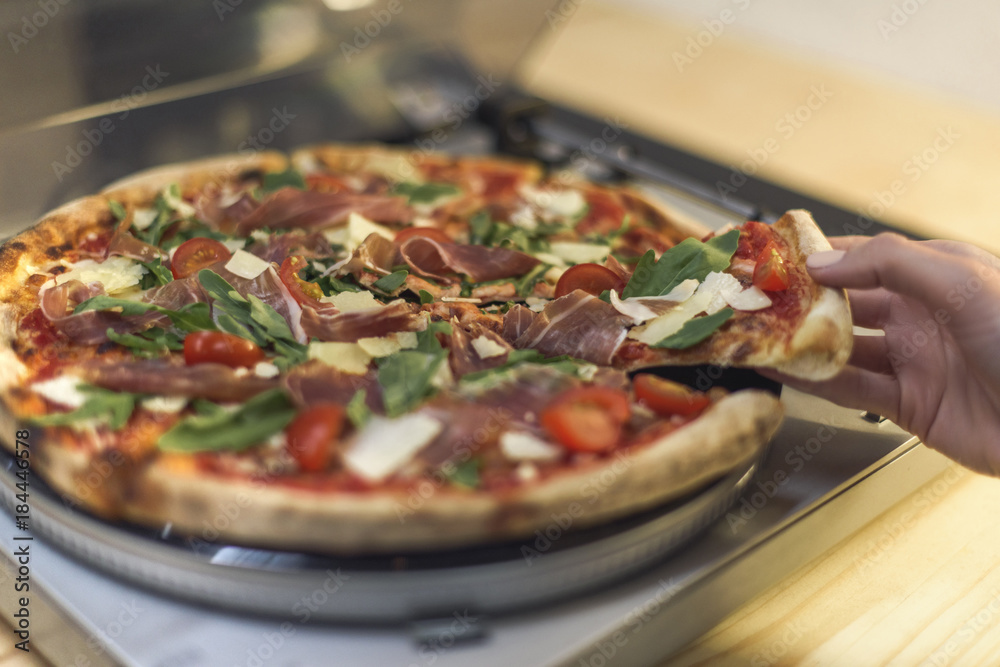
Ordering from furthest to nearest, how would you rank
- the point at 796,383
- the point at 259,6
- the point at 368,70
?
the point at 368,70
the point at 259,6
the point at 796,383

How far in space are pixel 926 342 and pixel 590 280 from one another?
1.66ft

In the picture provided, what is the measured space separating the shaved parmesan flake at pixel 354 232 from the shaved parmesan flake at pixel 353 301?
25 centimetres

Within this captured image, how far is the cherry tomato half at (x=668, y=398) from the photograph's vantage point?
3.66 feet

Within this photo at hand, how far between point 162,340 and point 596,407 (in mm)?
593

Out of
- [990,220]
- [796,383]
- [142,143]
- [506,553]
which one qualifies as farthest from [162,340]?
[990,220]

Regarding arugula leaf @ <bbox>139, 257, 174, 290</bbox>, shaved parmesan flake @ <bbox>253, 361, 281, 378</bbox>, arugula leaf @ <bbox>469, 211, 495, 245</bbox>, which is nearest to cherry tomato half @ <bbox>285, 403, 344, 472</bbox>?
shaved parmesan flake @ <bbox>253, 361, 281, 378</bbox>

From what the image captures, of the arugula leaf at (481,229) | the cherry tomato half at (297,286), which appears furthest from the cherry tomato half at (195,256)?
the arugula leaf at (481,229)

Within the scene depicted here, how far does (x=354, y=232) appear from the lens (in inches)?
62.7

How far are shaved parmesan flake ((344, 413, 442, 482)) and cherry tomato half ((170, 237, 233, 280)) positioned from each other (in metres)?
0.56

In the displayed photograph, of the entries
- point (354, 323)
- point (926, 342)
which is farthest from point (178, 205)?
point (926, 342)

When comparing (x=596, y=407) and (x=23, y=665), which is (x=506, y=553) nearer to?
(x=596, y=407)

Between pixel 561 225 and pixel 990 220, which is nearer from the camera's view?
pixel 561 225

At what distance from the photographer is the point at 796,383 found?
4.30ft

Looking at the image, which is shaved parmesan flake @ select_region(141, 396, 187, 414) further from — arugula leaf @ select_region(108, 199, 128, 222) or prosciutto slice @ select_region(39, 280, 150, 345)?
arugula leaf @ select_region(108, 199, 128, 222)
